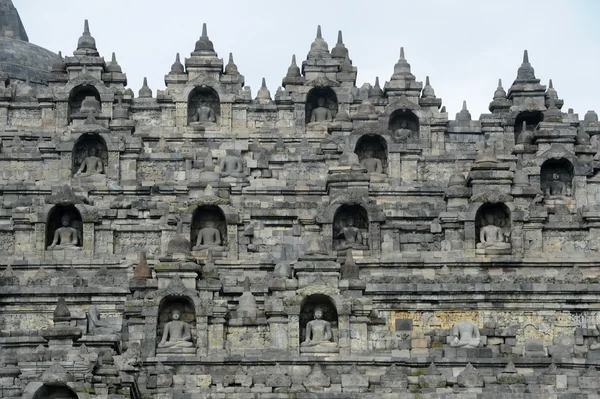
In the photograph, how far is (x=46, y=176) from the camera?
91.8 meters

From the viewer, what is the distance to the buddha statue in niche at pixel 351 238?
86812 millimetres

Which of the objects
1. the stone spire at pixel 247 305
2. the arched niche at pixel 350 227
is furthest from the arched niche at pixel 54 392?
the arched niche at pixel 350 227

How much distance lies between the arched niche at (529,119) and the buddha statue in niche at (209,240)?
16021 mm

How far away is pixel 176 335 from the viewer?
257 ft

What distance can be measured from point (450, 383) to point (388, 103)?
25.1 meters

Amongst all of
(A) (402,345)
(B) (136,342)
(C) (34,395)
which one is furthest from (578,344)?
(C) (34,395)

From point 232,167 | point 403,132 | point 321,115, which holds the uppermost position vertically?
point 321,115

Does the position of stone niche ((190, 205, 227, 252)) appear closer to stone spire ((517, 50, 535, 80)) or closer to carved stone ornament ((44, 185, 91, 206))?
carved stone ornament ((44, 185, 91, 206))

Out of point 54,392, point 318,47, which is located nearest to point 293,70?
point 318,47

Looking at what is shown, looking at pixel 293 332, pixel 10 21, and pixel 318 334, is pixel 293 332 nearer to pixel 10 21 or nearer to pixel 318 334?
pixel 318 334

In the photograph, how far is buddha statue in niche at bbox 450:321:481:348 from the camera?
7794 centimetres

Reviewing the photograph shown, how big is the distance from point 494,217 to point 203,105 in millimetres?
15595

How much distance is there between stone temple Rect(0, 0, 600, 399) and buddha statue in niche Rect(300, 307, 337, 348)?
9cm

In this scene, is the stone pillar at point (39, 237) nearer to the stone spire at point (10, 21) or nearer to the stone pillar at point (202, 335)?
the stone pillar at point (202, 335)
